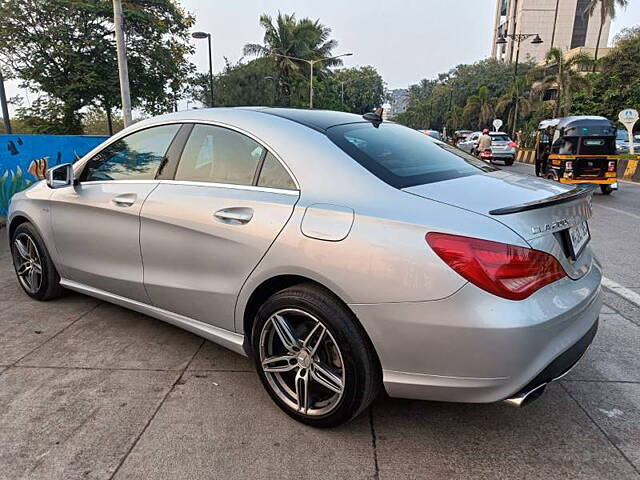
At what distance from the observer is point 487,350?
1900 mm

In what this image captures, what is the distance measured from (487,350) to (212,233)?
1.53 meters

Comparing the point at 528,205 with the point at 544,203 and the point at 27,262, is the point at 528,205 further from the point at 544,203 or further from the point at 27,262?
the point at 27,262

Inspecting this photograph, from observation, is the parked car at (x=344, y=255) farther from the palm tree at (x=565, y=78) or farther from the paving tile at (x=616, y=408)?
the palm tree at (x=565, y=78)

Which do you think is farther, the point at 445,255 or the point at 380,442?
the point at 380,442

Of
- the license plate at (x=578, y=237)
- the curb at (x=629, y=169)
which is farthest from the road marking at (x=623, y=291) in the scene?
the curb at (x=629, y=169)

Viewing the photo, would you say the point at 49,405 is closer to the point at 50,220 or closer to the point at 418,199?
the point at 50,220

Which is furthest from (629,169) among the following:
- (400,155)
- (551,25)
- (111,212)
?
(551,25)

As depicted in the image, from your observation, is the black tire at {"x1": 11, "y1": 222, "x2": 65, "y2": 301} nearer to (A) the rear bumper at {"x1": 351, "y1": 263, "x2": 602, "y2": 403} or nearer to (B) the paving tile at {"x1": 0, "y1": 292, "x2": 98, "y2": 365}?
(B) the paving tile at {"x1": 0, "y1": 292, "x2": 98, "y2": 365}

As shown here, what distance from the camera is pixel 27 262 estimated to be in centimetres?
411

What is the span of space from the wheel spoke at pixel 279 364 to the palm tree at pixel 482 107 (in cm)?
5426

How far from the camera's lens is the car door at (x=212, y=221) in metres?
2.46

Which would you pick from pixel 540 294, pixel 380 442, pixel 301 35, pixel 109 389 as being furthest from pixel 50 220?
pixel 301 35

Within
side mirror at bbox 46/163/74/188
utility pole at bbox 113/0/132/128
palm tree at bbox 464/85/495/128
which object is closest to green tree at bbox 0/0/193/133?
utility pole at bbox 113/0/132/128

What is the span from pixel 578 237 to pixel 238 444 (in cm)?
194
